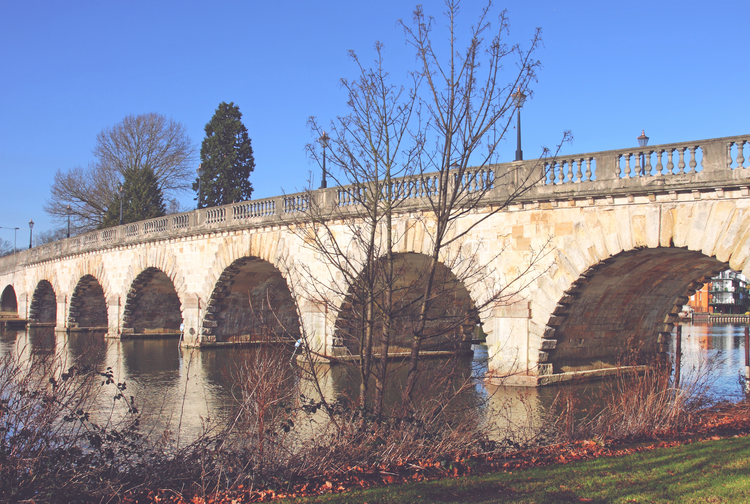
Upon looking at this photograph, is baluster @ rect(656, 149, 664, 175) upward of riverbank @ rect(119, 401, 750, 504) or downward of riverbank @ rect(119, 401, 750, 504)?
upward

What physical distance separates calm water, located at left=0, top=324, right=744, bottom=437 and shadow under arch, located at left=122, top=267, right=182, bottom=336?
3896 millimetres

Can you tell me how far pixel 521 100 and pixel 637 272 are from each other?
29.1 ft

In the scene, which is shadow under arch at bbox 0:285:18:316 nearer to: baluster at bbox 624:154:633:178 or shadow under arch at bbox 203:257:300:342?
shadow under arch at bbox 203:257:300:342

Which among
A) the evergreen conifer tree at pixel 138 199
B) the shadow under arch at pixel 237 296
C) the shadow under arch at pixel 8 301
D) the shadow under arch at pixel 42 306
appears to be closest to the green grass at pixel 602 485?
the shadow under arch at pixel 237 296

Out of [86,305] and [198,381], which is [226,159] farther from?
[198,381]

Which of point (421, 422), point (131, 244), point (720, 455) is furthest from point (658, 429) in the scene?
point (131, 244)

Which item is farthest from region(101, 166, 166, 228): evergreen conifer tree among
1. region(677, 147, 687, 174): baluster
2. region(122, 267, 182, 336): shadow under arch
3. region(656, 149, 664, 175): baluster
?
region(677, 147, 687, 174): baluster

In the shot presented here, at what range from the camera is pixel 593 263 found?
42.4 ft

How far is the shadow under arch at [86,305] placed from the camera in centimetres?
3369

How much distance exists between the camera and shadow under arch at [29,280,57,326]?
4050cm

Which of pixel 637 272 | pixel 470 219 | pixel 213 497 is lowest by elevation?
pixel 213 497

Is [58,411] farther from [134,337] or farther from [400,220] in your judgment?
[134,337]

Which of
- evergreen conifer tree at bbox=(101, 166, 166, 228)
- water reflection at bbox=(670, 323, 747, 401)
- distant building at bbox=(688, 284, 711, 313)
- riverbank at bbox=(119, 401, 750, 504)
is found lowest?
water reflection at bbox=(670, 323, 747, 401)

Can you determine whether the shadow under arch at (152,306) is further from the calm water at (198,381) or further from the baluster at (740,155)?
the baluster at (740,155)
